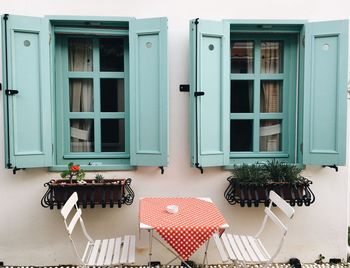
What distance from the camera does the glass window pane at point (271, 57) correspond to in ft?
13.7

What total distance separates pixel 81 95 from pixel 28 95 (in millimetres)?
652

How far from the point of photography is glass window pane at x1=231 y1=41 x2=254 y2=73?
4.16 m

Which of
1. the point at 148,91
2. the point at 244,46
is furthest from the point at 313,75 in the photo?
the point at 148,91

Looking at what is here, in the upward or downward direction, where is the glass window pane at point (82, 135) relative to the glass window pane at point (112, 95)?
downward

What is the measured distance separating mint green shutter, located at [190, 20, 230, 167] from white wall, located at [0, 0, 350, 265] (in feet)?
0.75

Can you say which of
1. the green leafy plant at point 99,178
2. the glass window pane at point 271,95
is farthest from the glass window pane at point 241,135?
the green leafy plant at point 99,178

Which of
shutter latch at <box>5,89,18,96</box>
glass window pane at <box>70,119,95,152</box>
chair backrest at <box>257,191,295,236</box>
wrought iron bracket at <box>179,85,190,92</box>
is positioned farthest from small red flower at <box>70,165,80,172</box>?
chair backrest at <box>257,191,295,236</box>

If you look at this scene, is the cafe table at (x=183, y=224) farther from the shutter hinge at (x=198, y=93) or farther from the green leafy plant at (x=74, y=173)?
the shutter hinge at (x=198, y=93)

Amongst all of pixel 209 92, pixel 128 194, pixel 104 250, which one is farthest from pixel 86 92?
pixel 104 250

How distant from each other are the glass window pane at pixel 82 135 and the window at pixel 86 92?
0.01m

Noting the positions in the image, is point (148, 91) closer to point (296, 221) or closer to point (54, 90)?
point (54, 90)

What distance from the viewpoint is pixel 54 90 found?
12.9 ft

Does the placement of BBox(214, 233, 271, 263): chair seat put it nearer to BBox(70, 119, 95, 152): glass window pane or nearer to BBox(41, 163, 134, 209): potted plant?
BBox(41, 163, 134, 209): potted plant

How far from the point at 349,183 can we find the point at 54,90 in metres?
4.00
